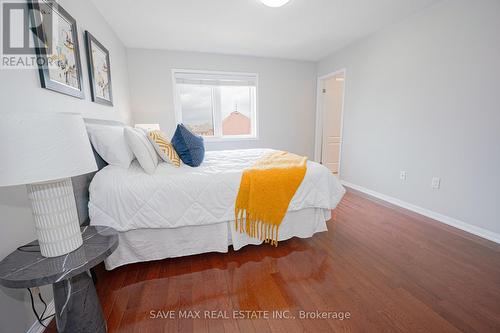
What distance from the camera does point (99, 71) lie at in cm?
228

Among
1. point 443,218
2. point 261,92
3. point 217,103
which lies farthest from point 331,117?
point 443,218

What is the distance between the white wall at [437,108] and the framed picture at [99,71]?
3501 millimetres

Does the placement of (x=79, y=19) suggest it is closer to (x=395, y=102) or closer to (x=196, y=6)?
(x=196, y=6)

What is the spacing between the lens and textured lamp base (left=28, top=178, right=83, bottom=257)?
891 mm

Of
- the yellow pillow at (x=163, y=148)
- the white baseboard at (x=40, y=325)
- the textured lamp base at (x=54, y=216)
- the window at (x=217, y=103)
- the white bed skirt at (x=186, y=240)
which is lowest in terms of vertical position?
the white baseboard at (x=40, y=325)

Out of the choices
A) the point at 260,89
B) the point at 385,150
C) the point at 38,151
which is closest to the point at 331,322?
the point at 38,151

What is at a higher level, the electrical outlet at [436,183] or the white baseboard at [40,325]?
the electrical outlet at [436,183]

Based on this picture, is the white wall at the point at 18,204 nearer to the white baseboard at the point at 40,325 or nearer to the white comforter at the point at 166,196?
the white baseboard at the point at 40,325

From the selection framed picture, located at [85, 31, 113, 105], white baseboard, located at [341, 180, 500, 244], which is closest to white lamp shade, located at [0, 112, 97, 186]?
framed picture, located at [85, 31, 113, 105]

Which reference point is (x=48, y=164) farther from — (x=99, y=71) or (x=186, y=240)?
(x=99, y=71)

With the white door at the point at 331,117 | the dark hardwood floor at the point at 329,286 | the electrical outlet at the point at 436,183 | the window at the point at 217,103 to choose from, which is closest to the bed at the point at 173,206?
the dark hardwood floor at the point at 329,286

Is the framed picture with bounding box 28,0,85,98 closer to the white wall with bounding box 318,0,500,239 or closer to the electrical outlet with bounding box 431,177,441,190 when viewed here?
the white wall with bounding box 318,0,500,239

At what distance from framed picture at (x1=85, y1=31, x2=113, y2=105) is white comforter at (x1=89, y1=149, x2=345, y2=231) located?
1037 millimetres

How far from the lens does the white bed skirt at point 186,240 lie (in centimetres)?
156
